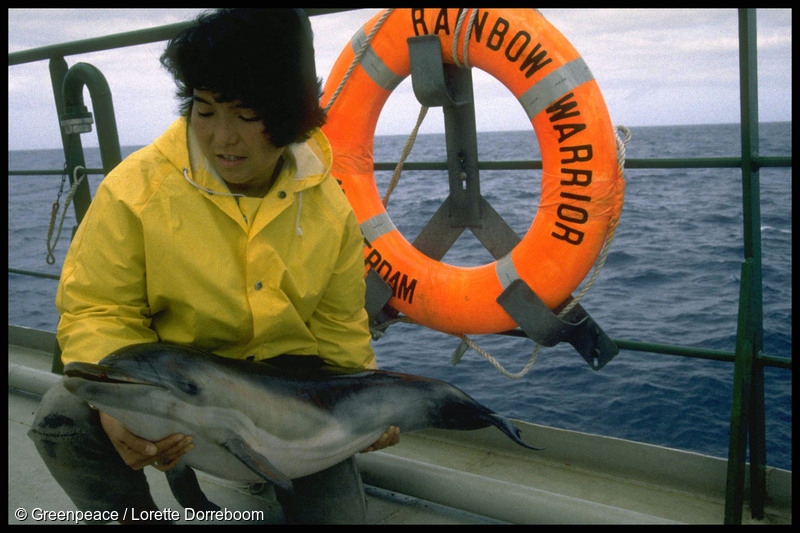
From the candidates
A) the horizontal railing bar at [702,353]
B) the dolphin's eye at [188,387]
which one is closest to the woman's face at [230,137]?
the dolphin's eye at [188,387]

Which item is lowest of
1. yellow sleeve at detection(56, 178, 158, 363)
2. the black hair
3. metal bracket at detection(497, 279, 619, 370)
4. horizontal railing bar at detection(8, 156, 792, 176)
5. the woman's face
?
metal bracket at detection(497, 279, 619, 370)

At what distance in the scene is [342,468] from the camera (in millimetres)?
1655

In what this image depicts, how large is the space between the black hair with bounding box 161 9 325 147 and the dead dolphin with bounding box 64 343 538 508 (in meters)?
0.51

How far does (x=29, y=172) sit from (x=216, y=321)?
6.77 ft

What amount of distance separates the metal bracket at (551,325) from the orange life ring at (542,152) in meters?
0.04

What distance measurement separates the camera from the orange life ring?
6.75ft

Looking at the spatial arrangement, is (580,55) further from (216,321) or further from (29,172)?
(29,172)

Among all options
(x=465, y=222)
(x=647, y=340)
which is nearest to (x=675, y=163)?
(x=465, y=222)

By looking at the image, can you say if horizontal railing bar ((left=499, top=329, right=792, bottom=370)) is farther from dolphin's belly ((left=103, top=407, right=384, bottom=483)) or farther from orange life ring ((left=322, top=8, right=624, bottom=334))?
dolphin's belly ((left=103, top=407, right=384, bottom=483))

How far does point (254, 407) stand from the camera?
1.37m

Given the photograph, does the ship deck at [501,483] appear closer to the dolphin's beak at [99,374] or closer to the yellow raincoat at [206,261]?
the yellow raincoat at [206,261]

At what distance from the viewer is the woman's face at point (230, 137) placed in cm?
142

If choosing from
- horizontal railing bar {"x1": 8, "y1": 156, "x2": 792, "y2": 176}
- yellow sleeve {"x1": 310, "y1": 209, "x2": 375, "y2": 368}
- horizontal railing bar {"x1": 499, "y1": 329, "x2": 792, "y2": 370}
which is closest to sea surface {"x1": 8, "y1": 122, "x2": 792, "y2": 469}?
horizontal railing bar {"x1": 499, "y1": 329, "x2": 792, "y2": 370}
